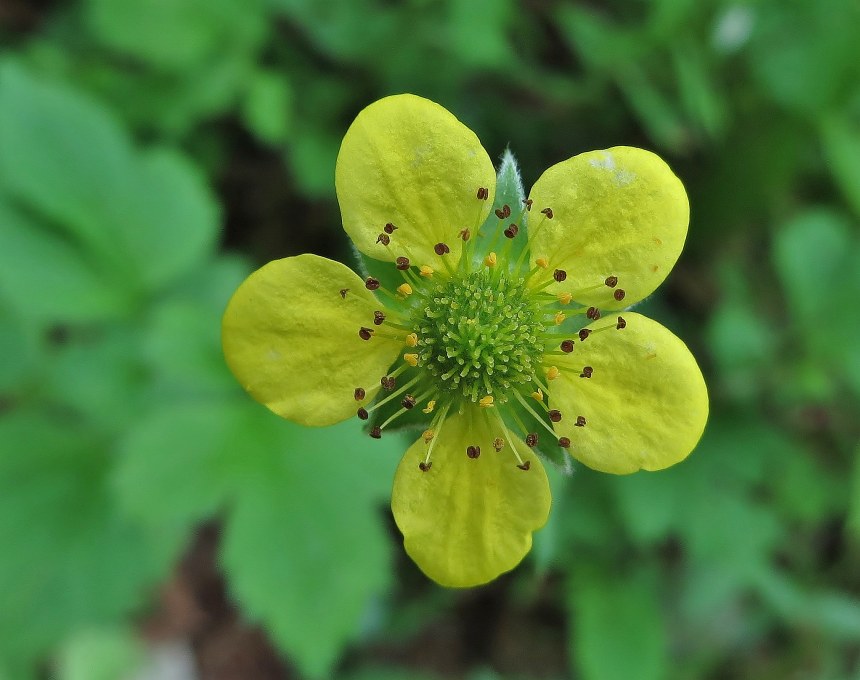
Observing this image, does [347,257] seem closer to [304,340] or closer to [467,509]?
[304,340]

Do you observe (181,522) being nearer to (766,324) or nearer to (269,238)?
(269,238)

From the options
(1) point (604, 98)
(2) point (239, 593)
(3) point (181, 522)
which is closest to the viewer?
(2) point (239, 593)

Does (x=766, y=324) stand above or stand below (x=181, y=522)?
above

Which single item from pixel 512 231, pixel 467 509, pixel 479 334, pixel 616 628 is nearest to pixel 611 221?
pixel 512 231

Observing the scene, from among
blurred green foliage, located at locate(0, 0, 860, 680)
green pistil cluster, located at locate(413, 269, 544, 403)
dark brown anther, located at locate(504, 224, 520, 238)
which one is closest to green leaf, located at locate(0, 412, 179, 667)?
blurred green foliage, located at locate(0, 0, 860, 680)

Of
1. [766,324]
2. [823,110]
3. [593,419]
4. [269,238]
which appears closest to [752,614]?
[766,324]

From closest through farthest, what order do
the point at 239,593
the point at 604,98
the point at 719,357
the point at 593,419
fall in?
the point at 593,419 → the point at 239,593 → the point at 719,357 → the point at 604,98

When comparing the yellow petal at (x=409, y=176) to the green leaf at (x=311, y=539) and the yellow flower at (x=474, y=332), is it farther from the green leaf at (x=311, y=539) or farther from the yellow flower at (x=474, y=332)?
the green leaf at (x=311, y=539)
